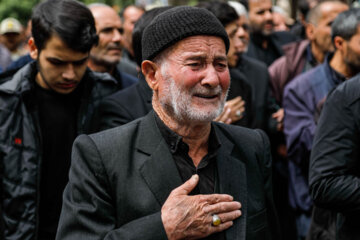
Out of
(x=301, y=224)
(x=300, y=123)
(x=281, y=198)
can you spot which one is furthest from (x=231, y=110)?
(x=281, y=198)

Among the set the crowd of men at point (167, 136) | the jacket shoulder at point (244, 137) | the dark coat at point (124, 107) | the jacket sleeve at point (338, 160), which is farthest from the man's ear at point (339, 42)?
the jacket shoulder at point (244, 137)

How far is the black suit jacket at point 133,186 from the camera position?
229 centimetres

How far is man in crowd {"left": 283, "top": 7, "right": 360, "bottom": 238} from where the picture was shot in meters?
4.57

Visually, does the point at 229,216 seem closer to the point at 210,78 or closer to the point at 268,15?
the point at 210,78

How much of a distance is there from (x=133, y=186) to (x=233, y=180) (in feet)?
1.61

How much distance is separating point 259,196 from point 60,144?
1.55m

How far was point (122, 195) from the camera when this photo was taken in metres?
2.33

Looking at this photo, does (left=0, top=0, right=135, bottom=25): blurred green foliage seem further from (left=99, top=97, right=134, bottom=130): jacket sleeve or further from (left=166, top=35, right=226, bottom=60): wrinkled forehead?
(left=166, top=35, right=226, bottom=60): wrinkled forehead

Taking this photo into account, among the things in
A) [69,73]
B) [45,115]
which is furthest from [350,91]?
[45,115]

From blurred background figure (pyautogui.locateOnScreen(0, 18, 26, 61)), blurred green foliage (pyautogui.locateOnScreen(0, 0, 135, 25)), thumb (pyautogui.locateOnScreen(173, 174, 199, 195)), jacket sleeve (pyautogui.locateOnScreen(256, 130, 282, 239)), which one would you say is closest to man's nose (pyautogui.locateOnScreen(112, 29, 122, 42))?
jacket sleeve (pyautogui.locateOnScreen(256, 130, 282, 239))

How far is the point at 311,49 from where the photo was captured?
553 centimetres

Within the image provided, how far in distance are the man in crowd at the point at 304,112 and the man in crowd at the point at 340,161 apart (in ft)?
4.38

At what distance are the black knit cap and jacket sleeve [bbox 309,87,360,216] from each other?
1015 mm

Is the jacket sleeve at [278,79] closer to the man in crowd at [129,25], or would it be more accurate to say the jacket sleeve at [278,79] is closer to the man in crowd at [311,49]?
the man in crowd at [311,49]
